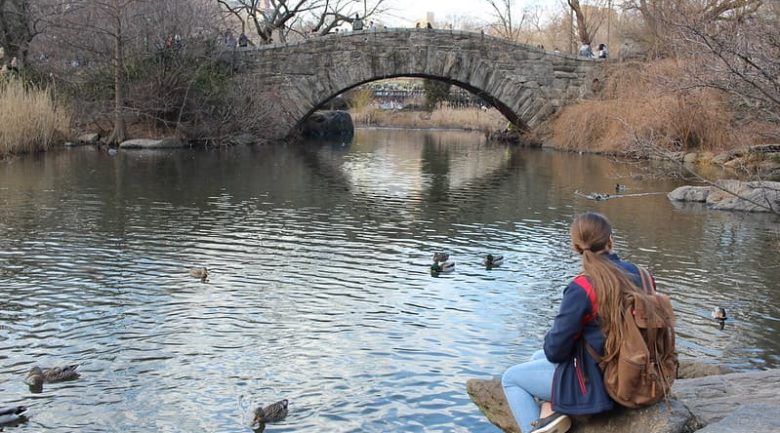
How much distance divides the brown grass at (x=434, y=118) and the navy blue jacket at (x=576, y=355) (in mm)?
36219

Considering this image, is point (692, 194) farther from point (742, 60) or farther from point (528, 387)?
point (528, 387)

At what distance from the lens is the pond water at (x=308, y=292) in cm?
600

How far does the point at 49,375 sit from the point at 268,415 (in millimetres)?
1650

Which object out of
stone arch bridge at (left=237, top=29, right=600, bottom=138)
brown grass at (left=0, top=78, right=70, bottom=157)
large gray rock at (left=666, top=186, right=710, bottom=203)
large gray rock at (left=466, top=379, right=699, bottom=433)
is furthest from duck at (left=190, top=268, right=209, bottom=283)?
stone arch bridge at (left=237, top=29, right=600, bottom=138)

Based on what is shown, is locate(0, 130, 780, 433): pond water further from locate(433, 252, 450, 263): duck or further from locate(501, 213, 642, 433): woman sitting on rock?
locate(501, 213, 642, 433): woman sitting on rock

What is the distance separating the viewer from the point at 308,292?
8617mm

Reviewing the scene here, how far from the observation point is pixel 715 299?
28.9ft

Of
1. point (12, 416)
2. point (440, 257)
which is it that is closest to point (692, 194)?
point (440, 257)

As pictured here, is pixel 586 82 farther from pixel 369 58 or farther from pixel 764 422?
pixel 764 422

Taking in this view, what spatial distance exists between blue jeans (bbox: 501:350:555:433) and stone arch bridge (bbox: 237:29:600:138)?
23533mm

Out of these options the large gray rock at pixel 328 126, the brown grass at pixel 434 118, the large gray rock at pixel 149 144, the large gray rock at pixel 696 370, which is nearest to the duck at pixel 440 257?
the large gray rock at pixel 696 370

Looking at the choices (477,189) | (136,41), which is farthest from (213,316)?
(136,41)

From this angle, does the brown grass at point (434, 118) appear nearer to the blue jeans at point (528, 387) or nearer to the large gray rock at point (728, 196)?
the large gray rock at point (728, 196)

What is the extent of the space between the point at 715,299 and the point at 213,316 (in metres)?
4.80
